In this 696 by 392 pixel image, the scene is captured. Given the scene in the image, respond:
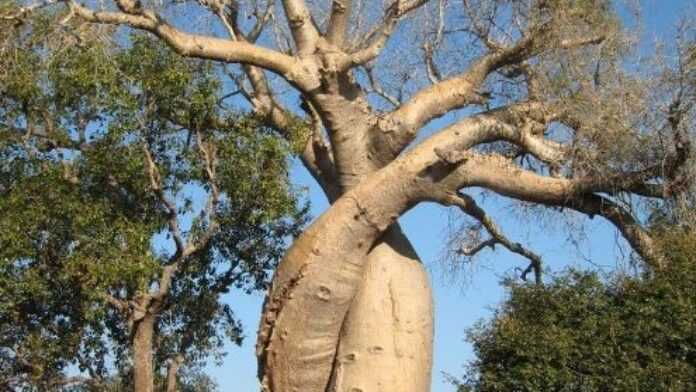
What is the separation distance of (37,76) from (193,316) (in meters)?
4.26

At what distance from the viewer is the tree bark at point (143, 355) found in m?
12.3

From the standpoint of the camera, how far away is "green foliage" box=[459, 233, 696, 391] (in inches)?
356

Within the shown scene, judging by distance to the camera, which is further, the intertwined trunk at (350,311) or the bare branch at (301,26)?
the bare branch at (301,26)

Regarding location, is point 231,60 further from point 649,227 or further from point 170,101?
point 170,101

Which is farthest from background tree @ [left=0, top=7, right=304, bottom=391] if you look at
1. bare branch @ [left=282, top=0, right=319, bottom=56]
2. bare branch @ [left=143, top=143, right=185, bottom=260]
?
bare branch @ [left=282, top=0, right=319, bottom=56]

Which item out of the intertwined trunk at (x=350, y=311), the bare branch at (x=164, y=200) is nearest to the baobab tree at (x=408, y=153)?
the intertwined trunk at (x=350, y=311)

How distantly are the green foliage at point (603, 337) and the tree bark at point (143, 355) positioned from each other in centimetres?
431

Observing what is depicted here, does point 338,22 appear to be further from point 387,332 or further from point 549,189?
point 387,332

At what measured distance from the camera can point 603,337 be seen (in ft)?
30.7

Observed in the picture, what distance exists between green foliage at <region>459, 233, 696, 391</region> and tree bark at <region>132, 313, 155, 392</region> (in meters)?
4.31

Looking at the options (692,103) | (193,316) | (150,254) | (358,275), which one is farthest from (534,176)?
(193,316)

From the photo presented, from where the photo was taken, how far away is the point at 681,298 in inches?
363

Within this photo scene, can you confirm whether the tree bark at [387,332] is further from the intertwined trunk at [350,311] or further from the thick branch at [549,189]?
the thick branch at [549,189]

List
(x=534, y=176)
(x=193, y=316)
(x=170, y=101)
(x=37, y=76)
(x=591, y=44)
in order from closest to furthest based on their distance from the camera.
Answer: (x=534, y=176)
(x=591, y=44)
(x=37, y=76)
(x=170, y=101)
(x=193, y=316)
